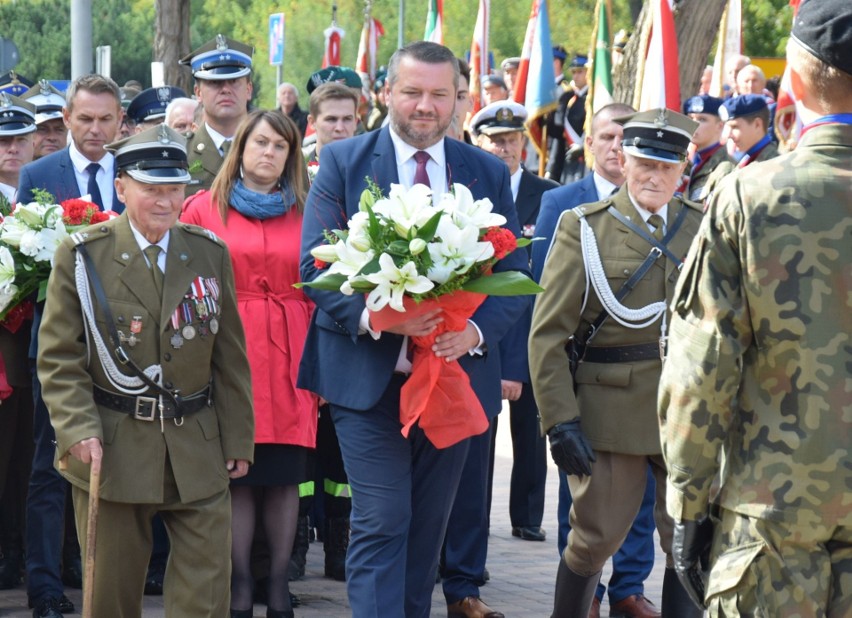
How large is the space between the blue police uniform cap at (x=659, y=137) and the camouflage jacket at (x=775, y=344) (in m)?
2.49

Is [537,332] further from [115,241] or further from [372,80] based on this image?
[372,80]

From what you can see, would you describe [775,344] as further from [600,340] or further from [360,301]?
[600,340]

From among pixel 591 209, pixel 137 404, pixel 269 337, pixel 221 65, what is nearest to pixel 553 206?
pixel 591 209

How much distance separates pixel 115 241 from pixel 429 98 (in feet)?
4.31

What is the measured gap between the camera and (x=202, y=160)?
25.4 feet

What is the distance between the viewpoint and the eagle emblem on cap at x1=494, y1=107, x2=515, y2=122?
8.40m

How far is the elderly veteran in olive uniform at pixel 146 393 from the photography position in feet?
18.4

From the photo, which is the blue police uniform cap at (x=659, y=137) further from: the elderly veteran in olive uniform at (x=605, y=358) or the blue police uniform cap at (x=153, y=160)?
the blue police uniform cap at (x=153, y=160)

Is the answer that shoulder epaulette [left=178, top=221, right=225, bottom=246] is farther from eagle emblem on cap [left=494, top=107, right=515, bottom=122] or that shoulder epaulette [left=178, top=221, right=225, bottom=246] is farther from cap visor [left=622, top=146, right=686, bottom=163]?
eagle emblem on cap [left=494, top=107, right=515, bottom=122]

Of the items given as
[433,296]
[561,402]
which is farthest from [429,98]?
[561,402]

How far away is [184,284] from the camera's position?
5816mm

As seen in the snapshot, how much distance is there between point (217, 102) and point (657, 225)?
9.32 feet

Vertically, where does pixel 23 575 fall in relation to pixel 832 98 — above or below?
below

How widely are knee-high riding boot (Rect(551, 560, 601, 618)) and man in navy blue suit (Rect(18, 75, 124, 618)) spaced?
228 cm
